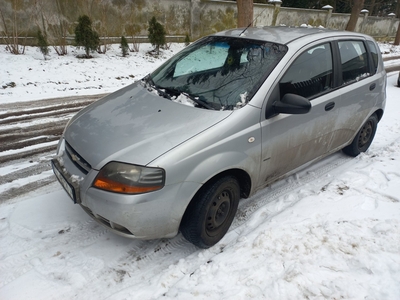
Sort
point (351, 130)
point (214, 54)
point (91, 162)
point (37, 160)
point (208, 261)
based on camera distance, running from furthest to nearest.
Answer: point (37, 160)
point (351, 130)
point (214, 54)
point (208, 261)
point (91, 162)

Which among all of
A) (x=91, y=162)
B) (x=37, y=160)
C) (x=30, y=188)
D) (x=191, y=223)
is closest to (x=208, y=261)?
(x=191, y=223)

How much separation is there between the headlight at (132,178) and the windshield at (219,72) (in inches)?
33.2

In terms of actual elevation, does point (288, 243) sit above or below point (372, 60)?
below

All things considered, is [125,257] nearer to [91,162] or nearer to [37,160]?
[91,162]

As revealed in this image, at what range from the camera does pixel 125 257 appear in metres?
2.57

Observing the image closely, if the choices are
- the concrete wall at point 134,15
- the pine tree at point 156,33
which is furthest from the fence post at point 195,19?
the pine tree at point 156,33

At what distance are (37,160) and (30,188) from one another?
0.79 meters

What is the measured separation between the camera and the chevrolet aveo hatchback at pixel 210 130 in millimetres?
2211

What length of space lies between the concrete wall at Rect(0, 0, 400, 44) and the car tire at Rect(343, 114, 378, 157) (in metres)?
10.7

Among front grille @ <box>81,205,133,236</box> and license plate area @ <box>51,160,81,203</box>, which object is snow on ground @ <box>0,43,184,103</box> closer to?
license plate area @ <box>51,160,81,203</box>

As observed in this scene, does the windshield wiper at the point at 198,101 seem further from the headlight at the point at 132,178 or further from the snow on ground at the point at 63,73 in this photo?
the snow on ground at the point at 63,73

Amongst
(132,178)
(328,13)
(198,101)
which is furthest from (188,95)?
(328,13)

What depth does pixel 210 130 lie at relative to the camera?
2367 mm

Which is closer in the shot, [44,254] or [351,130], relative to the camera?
[44,254]
